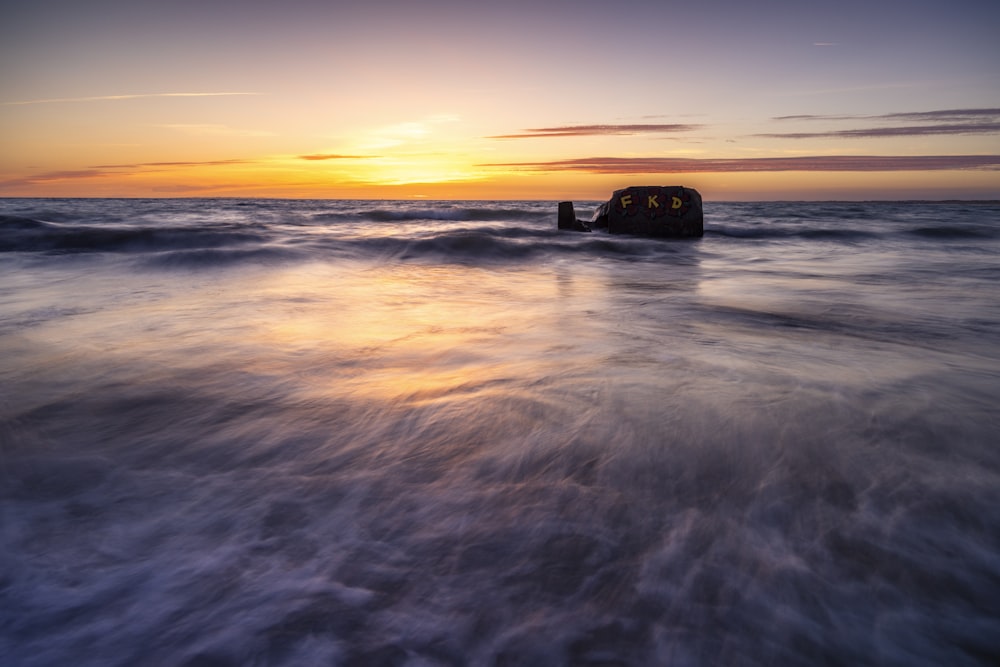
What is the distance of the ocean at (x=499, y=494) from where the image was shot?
1.20m

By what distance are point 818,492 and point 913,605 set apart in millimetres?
492

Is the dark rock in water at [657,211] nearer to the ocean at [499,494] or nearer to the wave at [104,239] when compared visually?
the wave at [104,239]

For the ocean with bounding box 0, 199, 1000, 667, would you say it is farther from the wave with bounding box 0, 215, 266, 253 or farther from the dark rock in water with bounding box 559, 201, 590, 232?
the dark rock in water with bounding box 559, 201, 590, 232

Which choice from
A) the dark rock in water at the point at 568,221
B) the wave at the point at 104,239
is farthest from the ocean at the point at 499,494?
the dark rock in water at the point at 568,221

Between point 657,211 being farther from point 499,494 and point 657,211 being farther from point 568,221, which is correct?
point 499,494

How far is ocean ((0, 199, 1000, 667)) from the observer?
3.94 feet

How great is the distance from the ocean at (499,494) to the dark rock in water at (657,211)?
31.3 feet

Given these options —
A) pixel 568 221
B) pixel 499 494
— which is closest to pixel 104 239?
pixel 568 221

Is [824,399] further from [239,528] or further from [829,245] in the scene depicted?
[829,245]

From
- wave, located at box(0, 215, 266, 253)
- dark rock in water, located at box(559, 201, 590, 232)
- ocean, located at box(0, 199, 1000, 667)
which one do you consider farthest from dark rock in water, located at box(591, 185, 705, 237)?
ocean, located at box(0, 199, 1000, 667)

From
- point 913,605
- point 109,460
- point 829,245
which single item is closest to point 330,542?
point 109,460

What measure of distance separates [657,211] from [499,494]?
1282 centimetres

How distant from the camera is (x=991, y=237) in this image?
608 inches

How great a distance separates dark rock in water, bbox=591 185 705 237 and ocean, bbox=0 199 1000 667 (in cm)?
955
